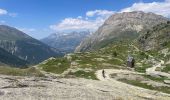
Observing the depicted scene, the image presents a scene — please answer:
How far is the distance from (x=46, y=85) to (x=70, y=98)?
768 centimetres

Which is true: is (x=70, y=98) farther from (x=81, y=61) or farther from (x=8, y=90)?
(x=81, y=61)

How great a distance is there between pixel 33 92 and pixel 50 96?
238 cm

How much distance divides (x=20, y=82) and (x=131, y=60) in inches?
3917

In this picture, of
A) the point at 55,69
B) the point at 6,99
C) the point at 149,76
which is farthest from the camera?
the point at 55,69

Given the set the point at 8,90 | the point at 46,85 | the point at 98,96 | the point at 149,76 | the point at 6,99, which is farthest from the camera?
the point at 149,76

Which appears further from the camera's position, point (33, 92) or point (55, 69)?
point (55, 69)

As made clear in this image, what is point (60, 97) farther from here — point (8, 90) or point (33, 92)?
point (8, 90)

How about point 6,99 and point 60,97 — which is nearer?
point 6,99

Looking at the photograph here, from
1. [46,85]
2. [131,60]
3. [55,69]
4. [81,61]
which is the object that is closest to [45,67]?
[55,69]

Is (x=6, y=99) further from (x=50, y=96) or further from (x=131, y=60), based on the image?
(x=131, y=60)

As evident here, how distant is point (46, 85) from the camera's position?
2003 inches

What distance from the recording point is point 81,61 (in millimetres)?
149000

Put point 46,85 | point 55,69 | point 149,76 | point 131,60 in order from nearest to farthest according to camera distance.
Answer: point 46,85 → point 149,76 → point 55,69 → point 131,60

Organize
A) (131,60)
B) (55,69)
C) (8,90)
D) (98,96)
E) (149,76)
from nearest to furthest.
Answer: (8,90), (98,96), (149,76), (55,69), (131,60)
